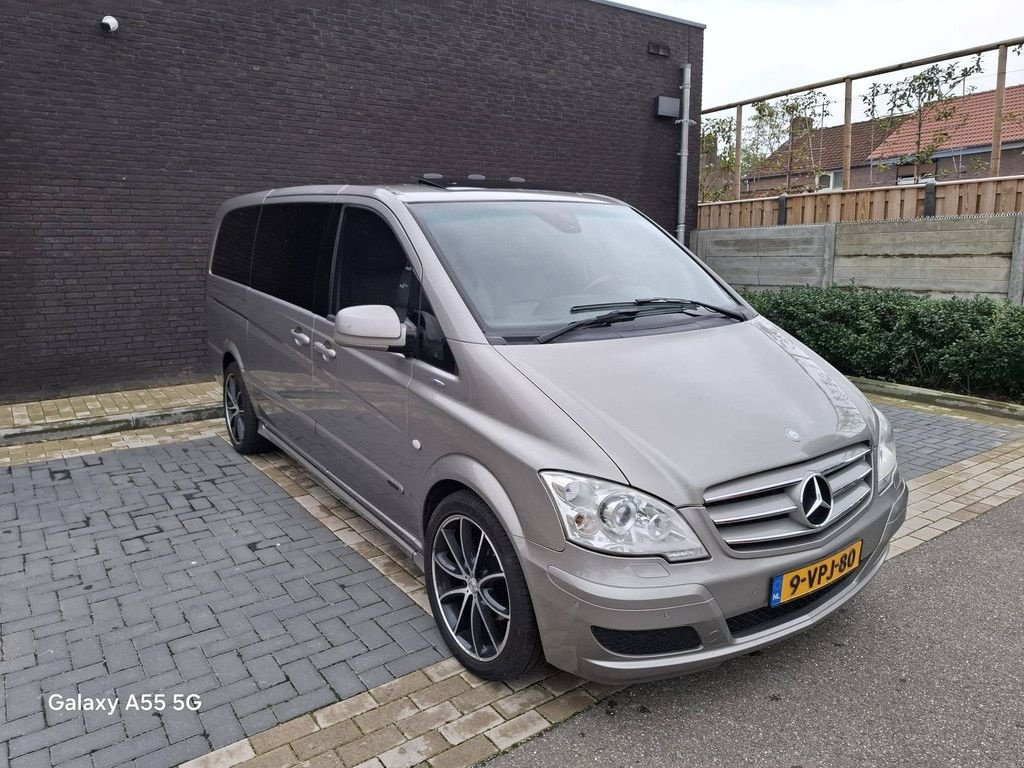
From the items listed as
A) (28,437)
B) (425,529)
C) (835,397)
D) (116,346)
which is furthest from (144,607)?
Result: (116,346)

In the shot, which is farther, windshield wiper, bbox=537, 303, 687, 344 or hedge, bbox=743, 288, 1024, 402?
hedge, bbox=743, 288, 1024, 402

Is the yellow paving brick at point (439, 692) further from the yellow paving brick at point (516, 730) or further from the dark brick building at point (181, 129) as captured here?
the dark brick building at point (181, 129)

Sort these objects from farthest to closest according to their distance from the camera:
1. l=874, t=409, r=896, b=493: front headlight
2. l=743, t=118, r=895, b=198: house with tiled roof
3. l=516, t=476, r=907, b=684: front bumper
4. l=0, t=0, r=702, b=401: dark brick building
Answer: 1. l=743, t=118, r=895, b=198: house with tiled roof
2. l=0, t=0, r=702, b=401: dark brick building
3. l=874, t=409, r=896, b=493: front headlight
4. l=516, t=476, r=907, b=684: front bumper

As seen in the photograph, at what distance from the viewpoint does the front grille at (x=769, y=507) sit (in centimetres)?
254

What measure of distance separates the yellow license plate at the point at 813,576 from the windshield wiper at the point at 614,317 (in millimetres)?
1257

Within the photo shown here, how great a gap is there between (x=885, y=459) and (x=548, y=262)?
1731mm

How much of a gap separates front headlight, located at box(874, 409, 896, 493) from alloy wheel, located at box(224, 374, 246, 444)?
4395 millimetres

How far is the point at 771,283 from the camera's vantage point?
11.2m

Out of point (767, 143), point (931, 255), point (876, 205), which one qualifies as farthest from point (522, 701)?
point (767, 143)

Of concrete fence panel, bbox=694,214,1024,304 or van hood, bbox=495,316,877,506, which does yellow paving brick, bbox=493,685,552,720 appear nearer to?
van hood, bbox=495,316,877,506

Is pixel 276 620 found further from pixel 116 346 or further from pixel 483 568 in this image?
pixel 116 346

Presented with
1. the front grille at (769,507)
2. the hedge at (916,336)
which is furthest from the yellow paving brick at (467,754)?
the hedge at (916,336)

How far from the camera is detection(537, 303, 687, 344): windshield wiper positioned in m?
3.11

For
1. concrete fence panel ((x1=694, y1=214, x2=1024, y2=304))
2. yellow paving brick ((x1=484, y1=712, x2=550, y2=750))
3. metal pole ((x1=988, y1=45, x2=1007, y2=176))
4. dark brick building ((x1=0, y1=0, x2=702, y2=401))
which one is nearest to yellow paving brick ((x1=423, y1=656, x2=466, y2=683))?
yellow paving brick ((x1=484, y1=712, x2=550, y2=750))
